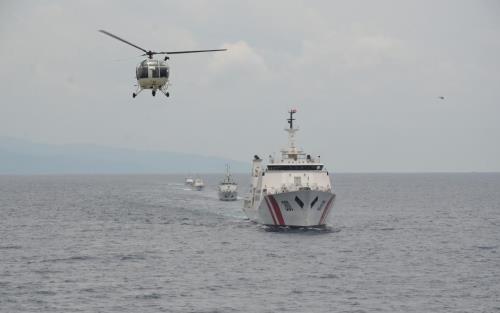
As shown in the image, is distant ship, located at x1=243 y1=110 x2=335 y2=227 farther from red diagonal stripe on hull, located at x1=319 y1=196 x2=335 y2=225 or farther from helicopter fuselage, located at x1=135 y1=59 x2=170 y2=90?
helicopter fuselage, located at x1=135 y1=59 x2=170 y2=90

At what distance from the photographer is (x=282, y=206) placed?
2726 inches

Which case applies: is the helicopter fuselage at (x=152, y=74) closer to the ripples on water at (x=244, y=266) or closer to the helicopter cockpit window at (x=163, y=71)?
the helicopter cockpit window at (x=163, y=71)

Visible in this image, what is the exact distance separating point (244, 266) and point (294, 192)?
1695cm

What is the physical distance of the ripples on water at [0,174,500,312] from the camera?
129 ft

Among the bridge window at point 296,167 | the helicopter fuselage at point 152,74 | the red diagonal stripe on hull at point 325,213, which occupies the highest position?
the helicopter fuselage at point 152,74

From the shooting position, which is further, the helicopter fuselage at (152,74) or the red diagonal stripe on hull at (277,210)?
the red diagonal stripe on hull at (277,210)

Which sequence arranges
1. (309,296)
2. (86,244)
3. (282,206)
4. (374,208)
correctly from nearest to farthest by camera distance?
(309,296) < (86,244) < (282,206) < (374,208)

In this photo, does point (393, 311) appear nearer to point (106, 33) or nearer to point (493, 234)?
point (106, 33)

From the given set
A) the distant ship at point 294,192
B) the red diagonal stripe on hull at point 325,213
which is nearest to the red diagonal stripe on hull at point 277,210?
the distant ship at point 294,192

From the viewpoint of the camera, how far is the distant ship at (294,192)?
67938 mm

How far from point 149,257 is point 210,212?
49.0 metres

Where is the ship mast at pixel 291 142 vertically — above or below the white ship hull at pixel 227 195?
above

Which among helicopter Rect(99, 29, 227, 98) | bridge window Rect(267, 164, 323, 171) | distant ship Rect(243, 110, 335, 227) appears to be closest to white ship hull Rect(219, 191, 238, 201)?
distant ship Rect(243, 110, 335, 227)

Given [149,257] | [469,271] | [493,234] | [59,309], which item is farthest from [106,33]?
[493,234]
